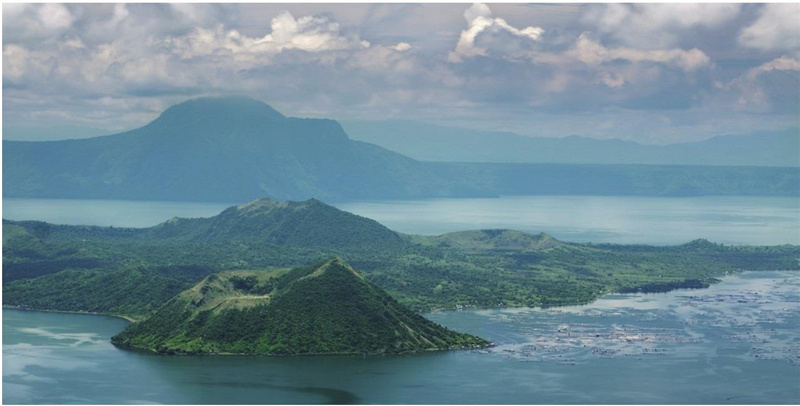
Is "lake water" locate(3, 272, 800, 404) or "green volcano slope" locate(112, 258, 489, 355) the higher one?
"green volcano slope" locate(112, 258, 489, 355)

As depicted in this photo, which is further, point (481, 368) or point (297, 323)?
point (297, 323)

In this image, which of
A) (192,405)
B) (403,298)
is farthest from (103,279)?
(192,405)

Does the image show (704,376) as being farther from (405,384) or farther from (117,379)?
(117,379)

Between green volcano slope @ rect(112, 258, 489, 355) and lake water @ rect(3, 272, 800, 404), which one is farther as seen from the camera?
green volcano slope @ rect(112, 258, 489, 355)

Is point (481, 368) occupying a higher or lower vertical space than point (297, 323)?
lower

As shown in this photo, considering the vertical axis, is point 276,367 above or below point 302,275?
below
